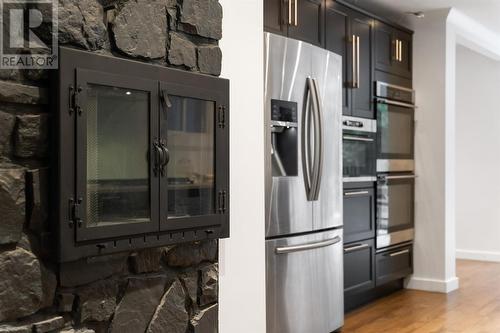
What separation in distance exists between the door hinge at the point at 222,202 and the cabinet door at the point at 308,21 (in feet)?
5.70

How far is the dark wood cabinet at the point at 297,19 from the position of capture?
3660 millimetres

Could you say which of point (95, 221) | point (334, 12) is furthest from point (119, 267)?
point (334, 12)

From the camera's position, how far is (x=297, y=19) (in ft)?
12.8

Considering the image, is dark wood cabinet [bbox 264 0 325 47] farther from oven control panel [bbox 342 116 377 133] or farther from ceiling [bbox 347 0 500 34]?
ceiling [bbox 347 0 500 34]

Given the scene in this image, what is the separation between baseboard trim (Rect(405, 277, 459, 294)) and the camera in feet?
17.9

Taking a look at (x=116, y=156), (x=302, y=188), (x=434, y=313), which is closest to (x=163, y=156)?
(x=116, y=156)

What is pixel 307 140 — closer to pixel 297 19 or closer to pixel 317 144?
pixel 317 144

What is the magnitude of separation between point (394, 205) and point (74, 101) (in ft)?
12.9

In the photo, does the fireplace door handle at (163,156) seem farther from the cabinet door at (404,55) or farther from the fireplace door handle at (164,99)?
the cabinet door at (404,55)

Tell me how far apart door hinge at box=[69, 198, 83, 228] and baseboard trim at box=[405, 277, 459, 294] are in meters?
4.38

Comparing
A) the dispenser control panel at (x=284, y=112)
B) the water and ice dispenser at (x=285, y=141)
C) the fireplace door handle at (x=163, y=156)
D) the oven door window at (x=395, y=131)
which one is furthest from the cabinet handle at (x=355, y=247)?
the fireplace door handle at (x=163, y=156)

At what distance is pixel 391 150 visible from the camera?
17.2 ft

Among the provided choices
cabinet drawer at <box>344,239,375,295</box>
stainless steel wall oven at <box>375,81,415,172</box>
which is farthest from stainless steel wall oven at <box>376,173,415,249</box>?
cabinet drawer at <box>344,239,375,295</box>

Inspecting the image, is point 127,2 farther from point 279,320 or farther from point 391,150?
point 391,150
